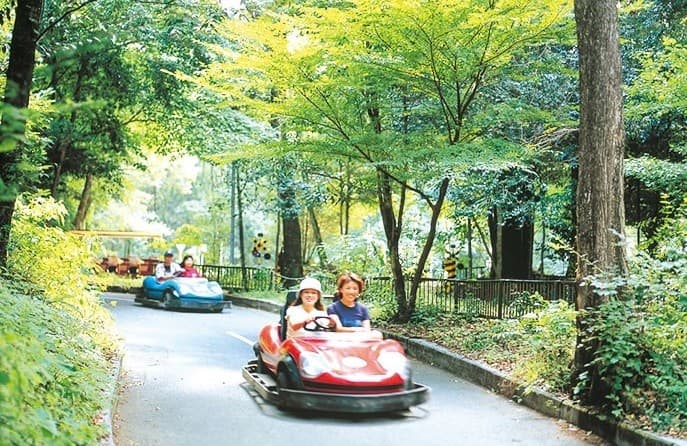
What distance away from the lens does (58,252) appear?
32.1 ft

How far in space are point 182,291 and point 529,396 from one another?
451 inches

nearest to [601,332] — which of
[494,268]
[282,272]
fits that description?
[494,268]

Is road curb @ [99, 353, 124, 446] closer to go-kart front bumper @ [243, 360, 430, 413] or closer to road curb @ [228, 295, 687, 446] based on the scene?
go-kart front bumper @ [243, 360, 430, 413]

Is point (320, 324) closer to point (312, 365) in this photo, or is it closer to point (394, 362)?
point (312, 365)

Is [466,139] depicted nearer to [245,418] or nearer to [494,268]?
[245,418]

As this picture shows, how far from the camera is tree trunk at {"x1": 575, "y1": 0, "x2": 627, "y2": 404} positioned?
7.20 m

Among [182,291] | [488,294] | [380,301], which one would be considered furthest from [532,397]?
[182,291]

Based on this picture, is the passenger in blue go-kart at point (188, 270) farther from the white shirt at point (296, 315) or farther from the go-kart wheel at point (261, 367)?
→ the white shirt at point (296, 315)

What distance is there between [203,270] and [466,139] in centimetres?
1519

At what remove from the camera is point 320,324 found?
8.22 metres

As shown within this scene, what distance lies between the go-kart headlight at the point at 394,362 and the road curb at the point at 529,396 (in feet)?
4.46

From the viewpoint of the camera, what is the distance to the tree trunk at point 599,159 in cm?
720

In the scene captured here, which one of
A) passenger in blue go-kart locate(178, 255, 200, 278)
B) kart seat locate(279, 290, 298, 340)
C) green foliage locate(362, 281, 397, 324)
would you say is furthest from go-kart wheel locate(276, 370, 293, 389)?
passenger in blue go-kart locate(178, 255, 200, 278)

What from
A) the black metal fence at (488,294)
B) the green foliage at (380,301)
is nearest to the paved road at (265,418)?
the black metal fence at (488,294)
